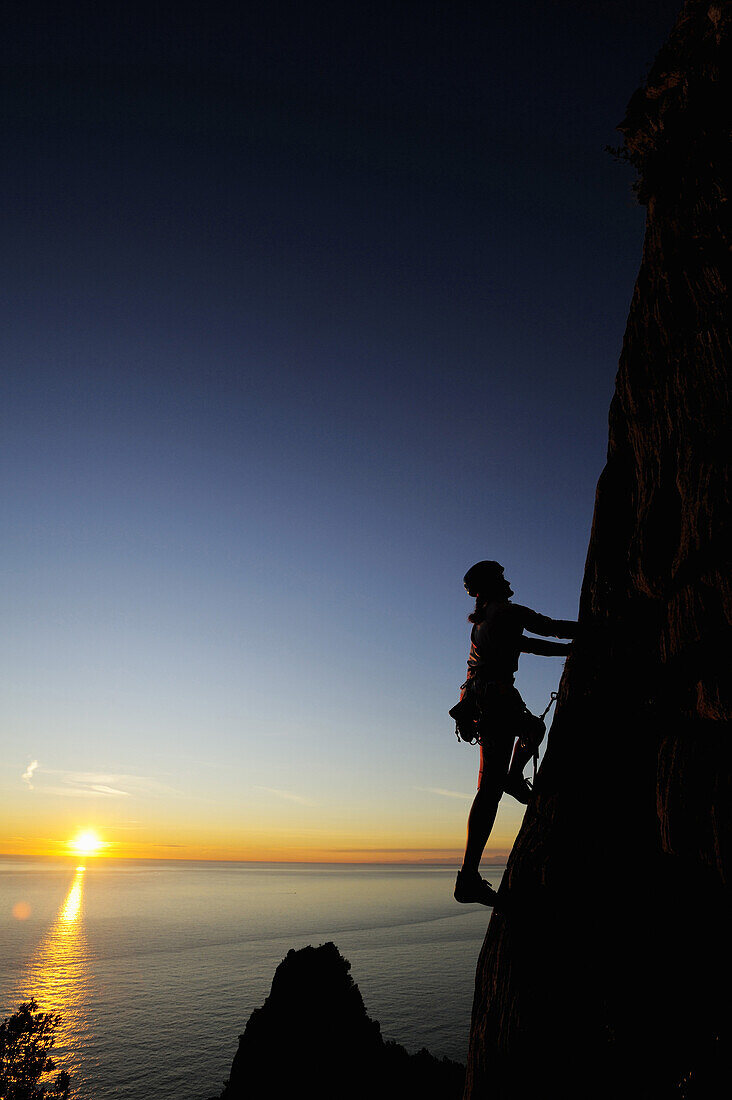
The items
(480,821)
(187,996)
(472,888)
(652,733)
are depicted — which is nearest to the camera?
(652,733)

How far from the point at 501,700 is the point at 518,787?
43.5 inches

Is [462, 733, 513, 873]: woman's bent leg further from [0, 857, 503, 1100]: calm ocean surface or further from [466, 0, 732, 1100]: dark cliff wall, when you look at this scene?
[0, 857, 503, 1100]: calm ocean surface

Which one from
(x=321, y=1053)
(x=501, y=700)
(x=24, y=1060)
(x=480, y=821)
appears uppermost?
(x=501, y=700)

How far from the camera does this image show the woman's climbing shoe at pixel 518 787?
727cm

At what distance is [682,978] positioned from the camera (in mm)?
5191

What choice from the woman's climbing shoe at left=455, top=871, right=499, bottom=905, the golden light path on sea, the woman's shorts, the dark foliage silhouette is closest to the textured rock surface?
the dark foliage silhouette

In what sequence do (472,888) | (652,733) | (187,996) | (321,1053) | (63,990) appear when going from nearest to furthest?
1. (652,733)
2. (472,888)
3. (321,1053)
4. (187,996)
5. (63,990)

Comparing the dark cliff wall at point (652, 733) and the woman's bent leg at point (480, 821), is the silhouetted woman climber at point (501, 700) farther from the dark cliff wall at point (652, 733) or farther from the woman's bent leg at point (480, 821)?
the dark cliff wall at point (652, 733)

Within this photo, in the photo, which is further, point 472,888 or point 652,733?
point 472,888

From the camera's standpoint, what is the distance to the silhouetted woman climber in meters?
7.18

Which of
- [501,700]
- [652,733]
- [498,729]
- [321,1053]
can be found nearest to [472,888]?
[498,729]

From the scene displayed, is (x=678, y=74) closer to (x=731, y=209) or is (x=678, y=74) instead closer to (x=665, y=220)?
(x=665, y=220)

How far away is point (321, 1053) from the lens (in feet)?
156

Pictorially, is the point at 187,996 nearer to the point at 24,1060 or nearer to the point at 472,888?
the point at 24,1060
